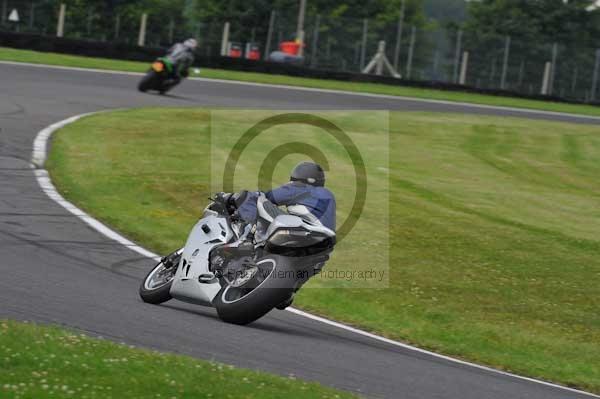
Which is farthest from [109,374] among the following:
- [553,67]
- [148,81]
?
[553,67]

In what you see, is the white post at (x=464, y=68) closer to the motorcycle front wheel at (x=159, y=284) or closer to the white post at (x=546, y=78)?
the white post at (x=546, y=78)

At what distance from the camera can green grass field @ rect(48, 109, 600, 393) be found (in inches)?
430

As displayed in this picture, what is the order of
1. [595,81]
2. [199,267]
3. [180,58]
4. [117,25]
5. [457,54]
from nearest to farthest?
1. [199,267]
2. [180,58]
3. [595,81]
4. [457,54]
5. [117,25]

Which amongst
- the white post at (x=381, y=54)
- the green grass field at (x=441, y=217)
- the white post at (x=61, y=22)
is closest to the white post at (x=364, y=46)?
the white post at (x=381, y=54)

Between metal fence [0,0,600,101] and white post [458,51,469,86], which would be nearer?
metal fence [0,0,600,101]

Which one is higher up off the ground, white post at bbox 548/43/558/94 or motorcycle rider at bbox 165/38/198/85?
white post at bbox 548/43/558/94

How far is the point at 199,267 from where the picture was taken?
948cm

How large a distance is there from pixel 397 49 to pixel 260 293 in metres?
34.3

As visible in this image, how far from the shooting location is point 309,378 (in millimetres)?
7816

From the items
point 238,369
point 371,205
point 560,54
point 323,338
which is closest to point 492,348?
point 323,338

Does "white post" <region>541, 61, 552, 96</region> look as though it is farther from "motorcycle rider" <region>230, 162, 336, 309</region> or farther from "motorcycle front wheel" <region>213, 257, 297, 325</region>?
"motorcycle front wheel" <region>213, 257, 297, 325</region>

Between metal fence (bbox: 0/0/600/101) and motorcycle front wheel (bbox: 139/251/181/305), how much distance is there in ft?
97.6

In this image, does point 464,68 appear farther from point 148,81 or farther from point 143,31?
point 148,81

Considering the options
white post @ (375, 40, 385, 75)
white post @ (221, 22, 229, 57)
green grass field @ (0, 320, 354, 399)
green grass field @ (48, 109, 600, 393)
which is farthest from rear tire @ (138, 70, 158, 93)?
green grass field @ (0, 320, 354, 399)
